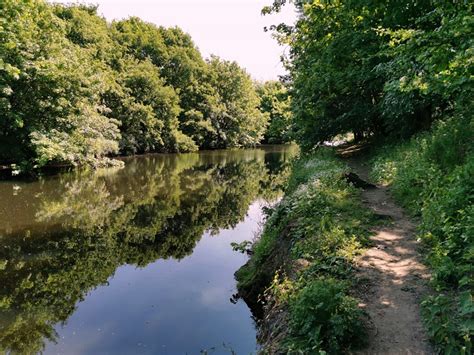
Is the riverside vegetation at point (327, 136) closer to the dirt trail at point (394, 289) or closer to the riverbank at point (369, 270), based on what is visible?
the riverbank at point (369, 270)

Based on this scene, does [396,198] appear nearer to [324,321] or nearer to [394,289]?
[394,289]

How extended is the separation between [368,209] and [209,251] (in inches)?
216

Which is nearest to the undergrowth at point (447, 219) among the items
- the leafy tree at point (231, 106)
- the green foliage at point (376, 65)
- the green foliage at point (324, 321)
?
the green foliage at point (324, 321)

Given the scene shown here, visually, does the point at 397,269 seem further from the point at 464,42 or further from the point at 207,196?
the point at 207,196

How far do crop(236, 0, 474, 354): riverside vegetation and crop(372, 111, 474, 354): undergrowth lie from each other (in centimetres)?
2

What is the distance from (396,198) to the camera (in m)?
10.4

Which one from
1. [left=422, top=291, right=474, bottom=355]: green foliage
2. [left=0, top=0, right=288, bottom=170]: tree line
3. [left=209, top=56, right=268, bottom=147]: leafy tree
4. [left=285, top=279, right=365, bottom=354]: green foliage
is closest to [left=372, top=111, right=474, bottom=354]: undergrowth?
[left=422, top=291, right=474, bottom=355]: green foliage

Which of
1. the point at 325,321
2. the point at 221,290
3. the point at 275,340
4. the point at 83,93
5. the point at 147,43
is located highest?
the point at 147,43

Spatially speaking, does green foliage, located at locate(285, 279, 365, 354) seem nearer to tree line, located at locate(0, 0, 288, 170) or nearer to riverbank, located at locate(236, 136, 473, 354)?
riverbank, located at locate(236, 136, 473, 354)

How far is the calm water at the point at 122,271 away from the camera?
7.33 meters

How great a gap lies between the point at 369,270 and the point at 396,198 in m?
4.87

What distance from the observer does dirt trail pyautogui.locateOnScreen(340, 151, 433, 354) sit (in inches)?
172

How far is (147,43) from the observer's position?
54.9 m

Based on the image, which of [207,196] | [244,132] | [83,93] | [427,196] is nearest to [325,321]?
[427,196]
